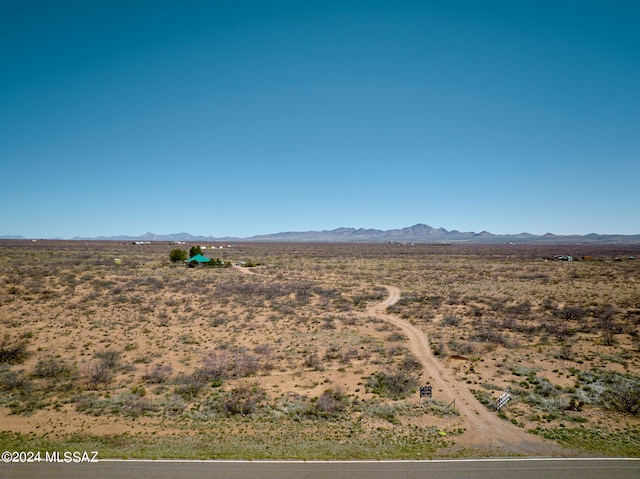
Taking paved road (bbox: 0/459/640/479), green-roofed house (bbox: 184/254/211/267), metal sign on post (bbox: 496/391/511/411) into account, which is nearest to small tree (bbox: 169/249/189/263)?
green-roofed house (bbox: 184/254/211/267)

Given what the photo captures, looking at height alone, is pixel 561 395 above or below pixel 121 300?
below

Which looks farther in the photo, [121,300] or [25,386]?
[121,300]

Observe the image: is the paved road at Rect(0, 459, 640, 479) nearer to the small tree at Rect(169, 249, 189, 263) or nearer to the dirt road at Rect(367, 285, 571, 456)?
the dirt road at Rect(367, 285, 571, 456)

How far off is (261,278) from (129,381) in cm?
3503

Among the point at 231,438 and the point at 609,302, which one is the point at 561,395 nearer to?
the point at 231,438

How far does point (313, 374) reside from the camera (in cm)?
1952

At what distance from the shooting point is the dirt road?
12547 mm

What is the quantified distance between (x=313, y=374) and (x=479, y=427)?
29.3 feet

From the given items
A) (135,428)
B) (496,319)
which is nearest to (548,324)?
(496,319)

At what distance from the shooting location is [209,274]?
55.3 m

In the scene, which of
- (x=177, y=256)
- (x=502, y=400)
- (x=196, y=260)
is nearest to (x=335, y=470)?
(x=502, y=400)

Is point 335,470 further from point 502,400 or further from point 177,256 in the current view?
point 177,256

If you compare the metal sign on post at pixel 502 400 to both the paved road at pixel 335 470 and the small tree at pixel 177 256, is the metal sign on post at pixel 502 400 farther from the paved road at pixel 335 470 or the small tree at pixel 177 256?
the small tree at pixel 177 256

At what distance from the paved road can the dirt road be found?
799 millimetres
